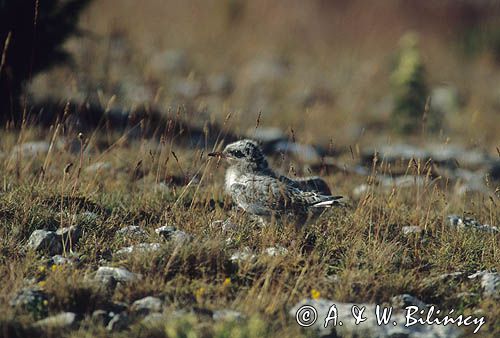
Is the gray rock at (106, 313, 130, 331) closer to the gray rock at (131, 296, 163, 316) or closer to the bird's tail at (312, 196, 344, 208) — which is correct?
the gray rock at (131, 296, 163, 316)

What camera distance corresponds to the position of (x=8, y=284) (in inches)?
203

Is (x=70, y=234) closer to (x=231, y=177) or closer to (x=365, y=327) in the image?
(x=231, y=177)

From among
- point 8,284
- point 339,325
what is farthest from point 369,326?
point 8,284

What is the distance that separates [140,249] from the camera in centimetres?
574

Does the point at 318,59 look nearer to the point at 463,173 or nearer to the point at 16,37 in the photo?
the point at 463,173

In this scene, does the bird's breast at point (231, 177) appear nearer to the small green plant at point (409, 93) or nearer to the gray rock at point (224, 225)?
the gray rock at point (224, 225)

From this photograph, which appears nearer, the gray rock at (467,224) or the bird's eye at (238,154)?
the gray rock at (467,224)

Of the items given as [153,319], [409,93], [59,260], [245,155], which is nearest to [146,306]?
[153,319]

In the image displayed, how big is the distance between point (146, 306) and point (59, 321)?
0.62 metres

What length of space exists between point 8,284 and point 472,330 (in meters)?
3.37

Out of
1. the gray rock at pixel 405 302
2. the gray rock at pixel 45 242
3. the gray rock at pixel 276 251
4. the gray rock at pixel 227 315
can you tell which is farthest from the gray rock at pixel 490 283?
the gray rock at pixel 45 242

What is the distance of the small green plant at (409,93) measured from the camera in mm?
13953

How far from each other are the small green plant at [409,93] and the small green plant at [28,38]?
6370 mm

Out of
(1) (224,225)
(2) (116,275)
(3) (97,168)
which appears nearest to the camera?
(2) (116,275)
